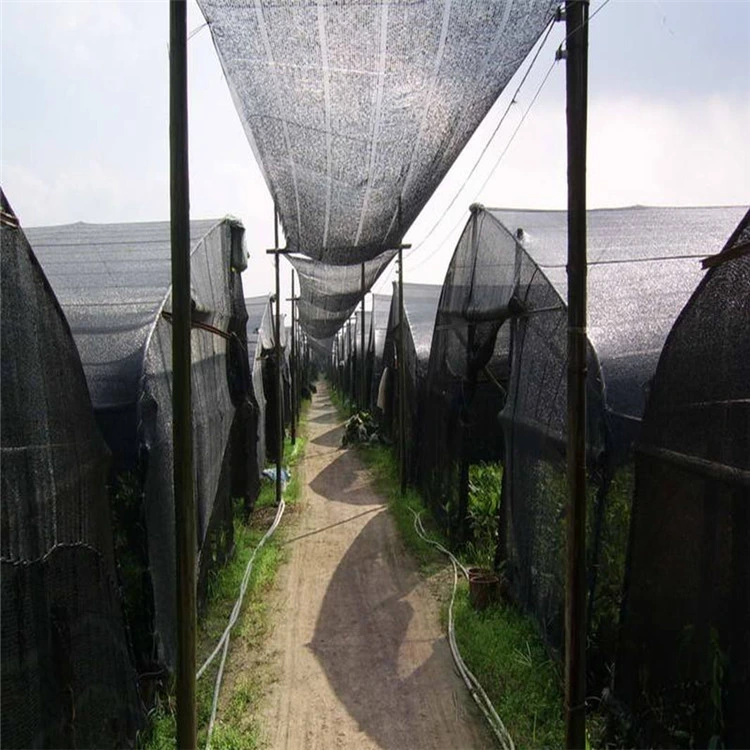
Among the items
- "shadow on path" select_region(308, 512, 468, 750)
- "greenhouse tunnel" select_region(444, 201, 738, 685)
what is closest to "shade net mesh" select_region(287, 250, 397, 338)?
"greenhouse tunnel" select_region(444, 201, 738, 685)

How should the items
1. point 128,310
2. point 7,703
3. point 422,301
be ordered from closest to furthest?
1. point 7,703
2. point 128,310
3. point 422,301

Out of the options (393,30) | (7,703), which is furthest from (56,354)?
(393,30)

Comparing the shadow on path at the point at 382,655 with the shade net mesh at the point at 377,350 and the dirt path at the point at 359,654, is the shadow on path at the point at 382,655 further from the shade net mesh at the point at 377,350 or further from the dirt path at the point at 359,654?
the shade net mesh at the point at 377,350

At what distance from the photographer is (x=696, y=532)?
9.12ft

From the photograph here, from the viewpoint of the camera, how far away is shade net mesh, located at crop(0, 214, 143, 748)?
2256 millimetres

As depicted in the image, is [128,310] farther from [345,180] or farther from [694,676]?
[694,676]

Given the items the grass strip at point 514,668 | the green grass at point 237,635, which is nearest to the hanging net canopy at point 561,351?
the grass strip at point 514,668

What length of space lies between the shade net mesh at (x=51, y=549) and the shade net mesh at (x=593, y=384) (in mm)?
2543

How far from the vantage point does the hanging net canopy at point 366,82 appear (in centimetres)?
313

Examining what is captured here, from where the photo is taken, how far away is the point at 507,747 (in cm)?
368

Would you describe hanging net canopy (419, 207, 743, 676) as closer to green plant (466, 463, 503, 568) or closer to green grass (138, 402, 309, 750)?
green plant (466, 463, 503, 568)

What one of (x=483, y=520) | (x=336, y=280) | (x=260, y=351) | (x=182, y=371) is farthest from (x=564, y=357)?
(x=260, y=351)

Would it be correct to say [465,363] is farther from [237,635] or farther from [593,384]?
[237,635]

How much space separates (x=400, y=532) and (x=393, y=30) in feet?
19.6
